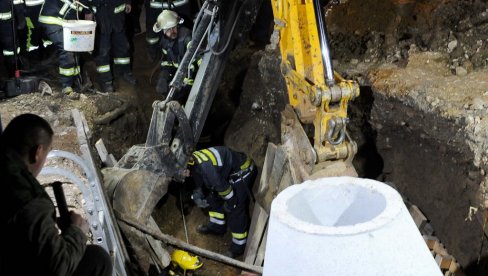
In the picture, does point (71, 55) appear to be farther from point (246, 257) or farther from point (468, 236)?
point (468, 236)

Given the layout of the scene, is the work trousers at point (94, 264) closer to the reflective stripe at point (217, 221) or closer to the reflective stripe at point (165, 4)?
the reflective stripe at point (217, 221)

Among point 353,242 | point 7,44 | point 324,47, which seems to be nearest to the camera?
point 353,242

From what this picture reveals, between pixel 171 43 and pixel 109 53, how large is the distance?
1.39 metres

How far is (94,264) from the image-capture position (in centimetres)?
330

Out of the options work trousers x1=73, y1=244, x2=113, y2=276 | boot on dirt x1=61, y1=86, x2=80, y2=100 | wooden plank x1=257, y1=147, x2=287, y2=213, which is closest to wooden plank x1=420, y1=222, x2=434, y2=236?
wooden plank x1=257, y1=147, x2=287, y2=213

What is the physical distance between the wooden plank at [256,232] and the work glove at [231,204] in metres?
0.40

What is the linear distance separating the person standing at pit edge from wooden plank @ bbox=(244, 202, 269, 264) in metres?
3.61

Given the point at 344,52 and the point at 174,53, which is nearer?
the point at 344,52

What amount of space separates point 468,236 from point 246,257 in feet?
8.14

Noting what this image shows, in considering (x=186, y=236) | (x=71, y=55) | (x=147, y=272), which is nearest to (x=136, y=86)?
(x=71, y=55)

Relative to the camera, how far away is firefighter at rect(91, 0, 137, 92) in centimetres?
838

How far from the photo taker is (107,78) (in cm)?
866

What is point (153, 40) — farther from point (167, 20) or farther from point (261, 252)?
point (261, 252)

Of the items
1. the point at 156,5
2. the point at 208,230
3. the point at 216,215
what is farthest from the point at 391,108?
the point at 156,5
